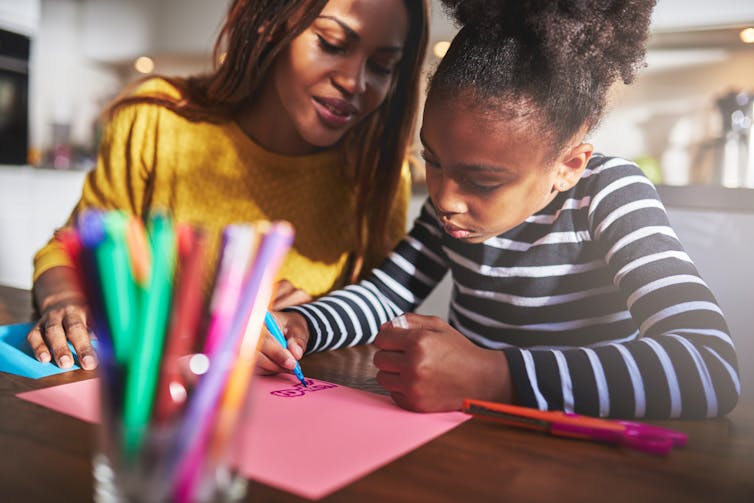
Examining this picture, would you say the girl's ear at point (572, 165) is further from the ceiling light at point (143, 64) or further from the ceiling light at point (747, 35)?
the ceiling light at point (143, 64)

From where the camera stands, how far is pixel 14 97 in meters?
2.50

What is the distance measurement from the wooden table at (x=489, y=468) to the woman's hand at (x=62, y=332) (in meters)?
0.09

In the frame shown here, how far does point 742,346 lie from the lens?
753mm

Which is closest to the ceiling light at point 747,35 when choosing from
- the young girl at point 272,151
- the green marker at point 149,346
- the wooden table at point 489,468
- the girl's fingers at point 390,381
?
the young girl at point 272,151

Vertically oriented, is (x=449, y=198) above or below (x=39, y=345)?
above

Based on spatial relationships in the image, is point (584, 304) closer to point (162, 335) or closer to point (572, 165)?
point (572, 165)

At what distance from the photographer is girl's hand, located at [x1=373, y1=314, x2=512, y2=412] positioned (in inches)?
20.8

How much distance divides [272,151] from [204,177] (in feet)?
0.44

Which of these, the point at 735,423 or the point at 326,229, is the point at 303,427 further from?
the point at 326,229

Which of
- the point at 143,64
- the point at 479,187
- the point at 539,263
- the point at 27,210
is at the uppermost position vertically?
the point at 143,64

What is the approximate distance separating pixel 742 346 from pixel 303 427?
58 centimetres

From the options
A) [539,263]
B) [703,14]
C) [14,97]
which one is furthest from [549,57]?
[14,97]

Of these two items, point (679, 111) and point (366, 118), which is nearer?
point (366, 118)

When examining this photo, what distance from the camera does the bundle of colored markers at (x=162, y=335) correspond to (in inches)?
10.3
